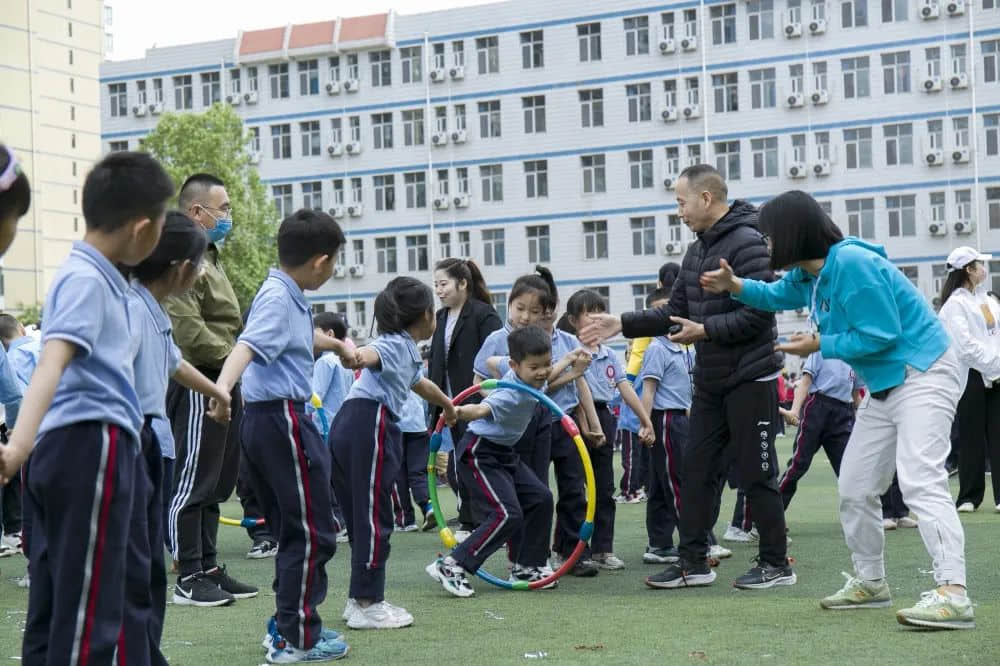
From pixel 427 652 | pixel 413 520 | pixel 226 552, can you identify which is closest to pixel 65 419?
pixel 427 652

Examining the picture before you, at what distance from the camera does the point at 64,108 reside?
89562 mm

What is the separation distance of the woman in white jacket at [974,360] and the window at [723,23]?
1772 inches

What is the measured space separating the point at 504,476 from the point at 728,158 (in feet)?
164

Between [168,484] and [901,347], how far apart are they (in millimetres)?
3319

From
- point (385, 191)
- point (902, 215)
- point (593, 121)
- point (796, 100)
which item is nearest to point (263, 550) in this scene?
point (902, 215)

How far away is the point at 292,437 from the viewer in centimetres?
586

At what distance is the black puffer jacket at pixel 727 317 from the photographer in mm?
7686

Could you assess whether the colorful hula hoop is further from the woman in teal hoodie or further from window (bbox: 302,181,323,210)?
window (bbox: 302,181,323,210)

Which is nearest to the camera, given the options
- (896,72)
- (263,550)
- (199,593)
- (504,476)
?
(199,593)

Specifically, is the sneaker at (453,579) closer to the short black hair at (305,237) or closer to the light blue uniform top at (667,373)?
the short black hair at (305,237)

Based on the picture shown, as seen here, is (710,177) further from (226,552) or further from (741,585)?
(226,552)

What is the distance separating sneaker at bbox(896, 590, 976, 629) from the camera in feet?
20.1

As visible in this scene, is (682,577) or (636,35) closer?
(682,577)

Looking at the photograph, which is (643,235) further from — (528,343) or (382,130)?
(528,343)
